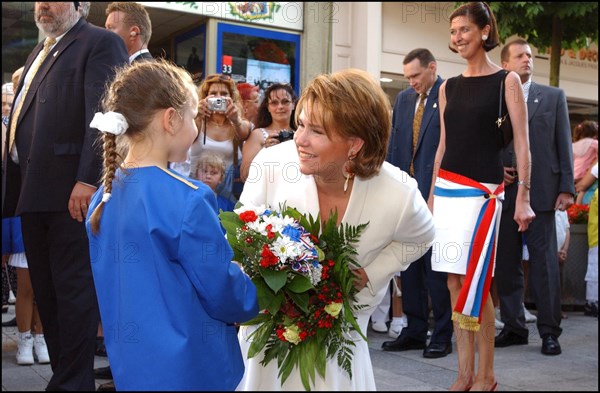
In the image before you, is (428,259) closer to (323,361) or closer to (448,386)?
(448,386)

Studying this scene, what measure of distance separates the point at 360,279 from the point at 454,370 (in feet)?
7.80

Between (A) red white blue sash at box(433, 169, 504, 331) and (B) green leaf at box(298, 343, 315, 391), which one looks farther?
(A) red white blue sash at box(433, 169, 504, 331)

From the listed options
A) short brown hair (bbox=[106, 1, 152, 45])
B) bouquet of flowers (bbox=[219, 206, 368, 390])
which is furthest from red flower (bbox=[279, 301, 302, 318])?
short brown hair (bbox=[106, 1, 152, 45])

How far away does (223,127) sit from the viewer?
5680 millimetres

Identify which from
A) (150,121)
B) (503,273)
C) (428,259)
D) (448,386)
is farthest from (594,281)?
(150,121)

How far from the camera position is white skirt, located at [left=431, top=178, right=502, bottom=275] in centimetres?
440

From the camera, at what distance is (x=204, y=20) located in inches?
472

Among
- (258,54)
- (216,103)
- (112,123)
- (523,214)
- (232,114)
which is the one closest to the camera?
(112,123)

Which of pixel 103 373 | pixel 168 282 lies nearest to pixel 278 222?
pixel 168 282

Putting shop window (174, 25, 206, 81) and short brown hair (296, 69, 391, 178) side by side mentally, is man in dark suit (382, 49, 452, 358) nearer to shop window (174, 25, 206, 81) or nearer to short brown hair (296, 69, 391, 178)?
short brown hair (296, 69, 391, 178)

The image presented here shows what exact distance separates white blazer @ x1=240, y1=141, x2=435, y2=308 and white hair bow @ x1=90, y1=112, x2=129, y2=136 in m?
0.61

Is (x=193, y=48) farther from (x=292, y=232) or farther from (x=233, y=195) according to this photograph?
(x=292, y=232)

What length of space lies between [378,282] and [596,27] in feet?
28.5

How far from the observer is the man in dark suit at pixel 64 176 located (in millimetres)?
4012
